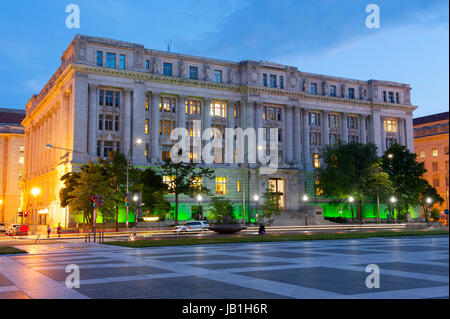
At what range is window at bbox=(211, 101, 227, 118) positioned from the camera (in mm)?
81500

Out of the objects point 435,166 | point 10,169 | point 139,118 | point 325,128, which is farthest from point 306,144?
point 10,169

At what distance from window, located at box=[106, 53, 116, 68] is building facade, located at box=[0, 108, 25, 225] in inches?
2285

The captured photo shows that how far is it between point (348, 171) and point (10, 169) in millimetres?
84387

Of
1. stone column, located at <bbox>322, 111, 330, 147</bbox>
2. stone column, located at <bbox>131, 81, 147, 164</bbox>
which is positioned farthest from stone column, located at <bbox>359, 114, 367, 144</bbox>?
stone column, located at <bbox>131, 81, 147, 164</bbox>

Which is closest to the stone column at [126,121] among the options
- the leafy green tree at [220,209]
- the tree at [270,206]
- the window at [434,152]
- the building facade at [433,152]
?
the leafy green tree at [220,209]

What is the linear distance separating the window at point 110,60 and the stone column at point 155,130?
7.88 metres

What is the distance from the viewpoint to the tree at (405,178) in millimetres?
81625

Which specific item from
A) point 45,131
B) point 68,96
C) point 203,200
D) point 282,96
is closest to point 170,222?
point 203,200

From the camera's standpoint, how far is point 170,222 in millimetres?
66250

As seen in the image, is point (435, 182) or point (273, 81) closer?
point (273, 81)

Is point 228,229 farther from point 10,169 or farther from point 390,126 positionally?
point 10,169

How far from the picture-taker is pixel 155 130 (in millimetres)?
74688

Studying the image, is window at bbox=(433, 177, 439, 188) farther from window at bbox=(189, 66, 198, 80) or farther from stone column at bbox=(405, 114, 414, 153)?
window at bbox=(189, 66, 198, 80)

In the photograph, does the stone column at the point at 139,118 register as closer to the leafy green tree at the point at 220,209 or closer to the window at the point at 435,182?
the leafy green tree at the point at 220,209
